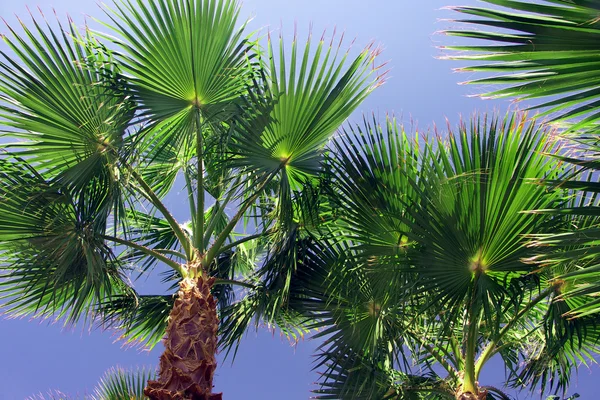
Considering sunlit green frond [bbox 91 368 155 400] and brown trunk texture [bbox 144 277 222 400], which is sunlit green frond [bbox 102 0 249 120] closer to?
brown trunk texture [bbox 144 277 222 400]

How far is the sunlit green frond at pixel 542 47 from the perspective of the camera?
2.25 meters

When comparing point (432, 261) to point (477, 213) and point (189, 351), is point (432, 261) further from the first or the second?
point (189, 351)

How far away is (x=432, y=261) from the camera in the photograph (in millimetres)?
4516

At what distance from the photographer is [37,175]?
4859mm

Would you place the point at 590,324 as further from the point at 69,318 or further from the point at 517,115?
the point at 69,318

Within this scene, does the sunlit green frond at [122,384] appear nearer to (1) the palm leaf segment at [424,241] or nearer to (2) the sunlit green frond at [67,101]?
(1) the palm leaf segment at [424,241]

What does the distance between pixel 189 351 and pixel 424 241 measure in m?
1.99

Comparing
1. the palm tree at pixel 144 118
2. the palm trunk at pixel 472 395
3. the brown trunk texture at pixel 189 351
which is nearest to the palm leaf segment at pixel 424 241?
the palm trunk at pixel 472 395

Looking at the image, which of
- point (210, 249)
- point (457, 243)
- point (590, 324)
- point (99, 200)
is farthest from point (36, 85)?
point (590, 324)

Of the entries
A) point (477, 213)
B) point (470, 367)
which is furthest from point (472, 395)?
point (477, 213)

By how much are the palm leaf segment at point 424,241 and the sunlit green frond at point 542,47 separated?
4.55 ft

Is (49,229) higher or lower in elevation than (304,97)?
lower

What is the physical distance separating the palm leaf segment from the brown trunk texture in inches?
44.7

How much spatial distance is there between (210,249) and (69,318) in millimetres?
1612
